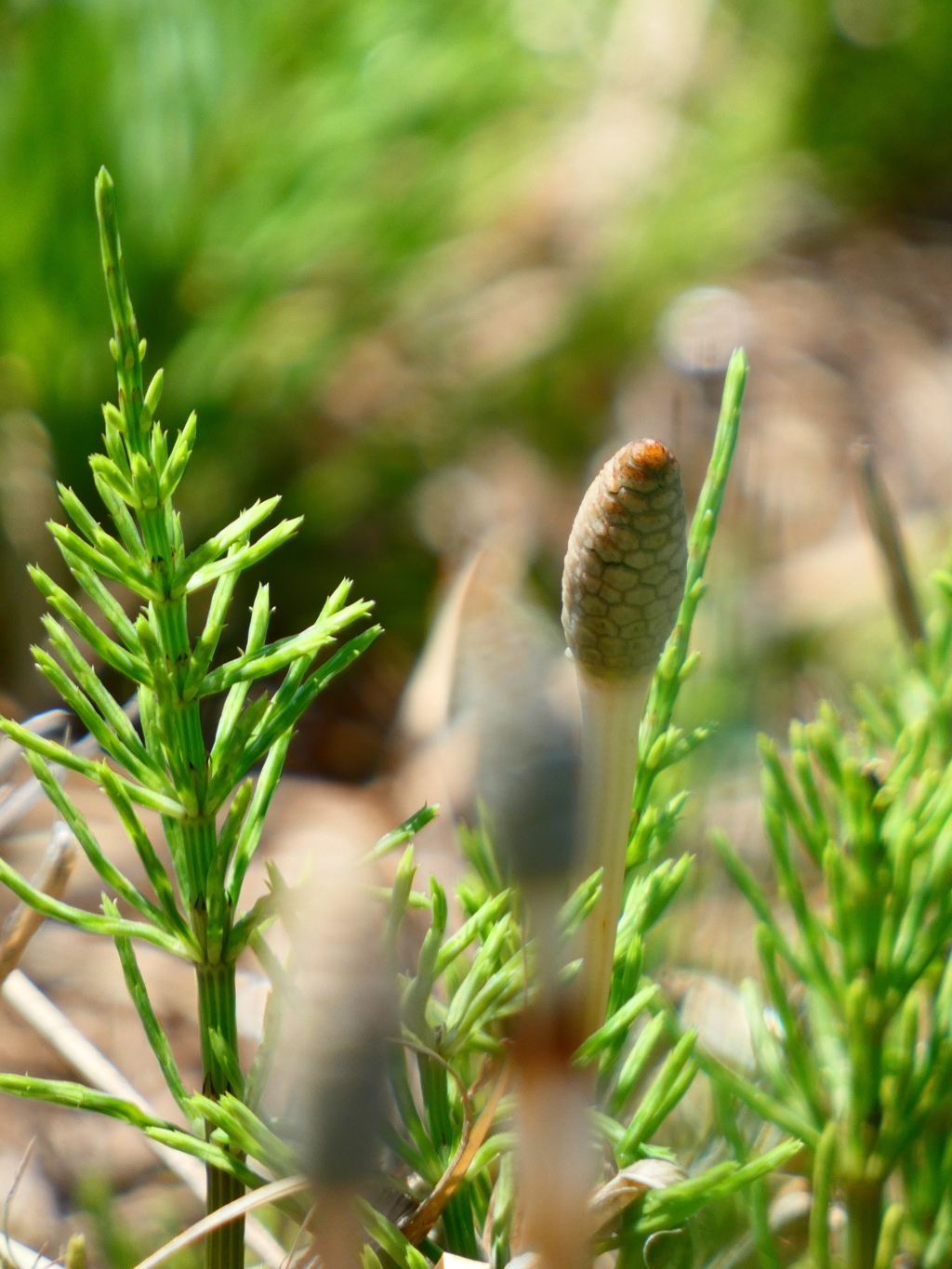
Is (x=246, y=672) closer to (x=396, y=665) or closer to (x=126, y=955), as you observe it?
(x=126, y=955)

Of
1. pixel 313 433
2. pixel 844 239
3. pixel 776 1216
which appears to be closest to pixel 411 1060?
pixel 776 1216

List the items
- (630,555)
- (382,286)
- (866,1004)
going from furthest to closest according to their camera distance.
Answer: (382,286) < (866,1004) < (630,555)

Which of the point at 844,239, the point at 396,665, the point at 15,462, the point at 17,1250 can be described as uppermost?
the point at 844,239

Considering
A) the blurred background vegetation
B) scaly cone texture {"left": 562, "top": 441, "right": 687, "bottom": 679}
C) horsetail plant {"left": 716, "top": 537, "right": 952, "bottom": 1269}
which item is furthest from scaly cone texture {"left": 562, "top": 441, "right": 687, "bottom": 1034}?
the blurred background vegetation

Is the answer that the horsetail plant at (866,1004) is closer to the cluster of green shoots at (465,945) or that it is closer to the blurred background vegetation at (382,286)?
the cluster of green shoots at (465,945)

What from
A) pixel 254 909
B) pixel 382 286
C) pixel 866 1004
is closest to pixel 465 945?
pixel 254 909

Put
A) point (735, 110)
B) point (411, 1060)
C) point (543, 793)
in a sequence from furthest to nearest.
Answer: point (735, 110)
point (411, 1060)
point (543, 793)

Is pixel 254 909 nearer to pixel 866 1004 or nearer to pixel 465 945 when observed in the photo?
pixel 465 945
